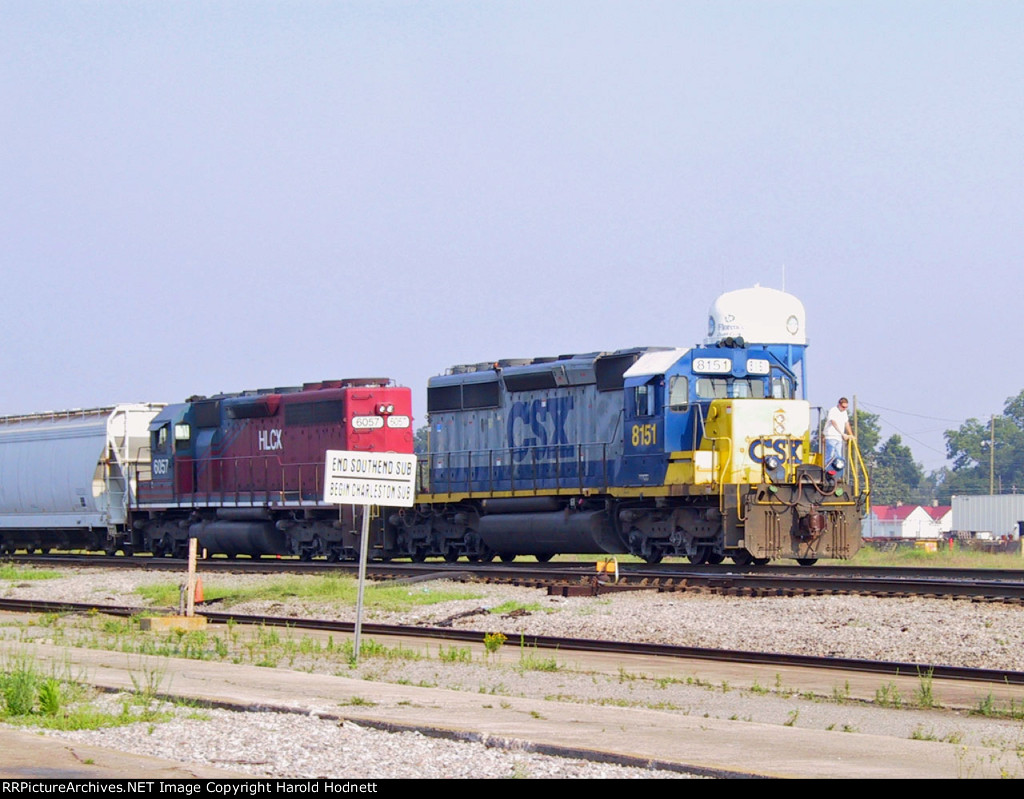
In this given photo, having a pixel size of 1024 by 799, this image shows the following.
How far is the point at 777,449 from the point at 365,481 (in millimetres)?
10713

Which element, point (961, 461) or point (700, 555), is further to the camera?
point (961, 461)

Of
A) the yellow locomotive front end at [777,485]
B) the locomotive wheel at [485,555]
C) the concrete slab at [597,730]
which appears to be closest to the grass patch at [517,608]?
the yellow locomotive front end at [777,485]

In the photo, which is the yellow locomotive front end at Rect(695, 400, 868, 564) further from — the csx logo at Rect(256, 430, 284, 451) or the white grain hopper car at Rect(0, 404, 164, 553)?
the white grain hopper car at Rect(0, 404, 164, 553)

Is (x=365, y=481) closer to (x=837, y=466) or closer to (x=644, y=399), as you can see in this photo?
(x=644, y=399)

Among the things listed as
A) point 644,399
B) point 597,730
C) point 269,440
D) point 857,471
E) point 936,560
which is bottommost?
point 597,730

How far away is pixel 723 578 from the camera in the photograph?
19188mm

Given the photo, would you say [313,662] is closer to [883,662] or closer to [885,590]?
[883,662]

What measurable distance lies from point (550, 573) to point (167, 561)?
11.1 metres

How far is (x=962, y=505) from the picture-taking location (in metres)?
79.9

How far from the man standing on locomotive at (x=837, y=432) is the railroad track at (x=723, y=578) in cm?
191

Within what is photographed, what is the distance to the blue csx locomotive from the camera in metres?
22.5

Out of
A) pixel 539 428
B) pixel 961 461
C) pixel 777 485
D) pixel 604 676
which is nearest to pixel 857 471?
pixel 777 485

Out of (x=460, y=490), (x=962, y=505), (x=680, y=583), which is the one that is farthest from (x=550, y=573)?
(x=962, y=505)

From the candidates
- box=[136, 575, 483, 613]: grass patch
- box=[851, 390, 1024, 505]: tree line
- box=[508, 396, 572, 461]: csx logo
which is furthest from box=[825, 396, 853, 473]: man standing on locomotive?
box=[851, 390, 1024, 505]: tree line
